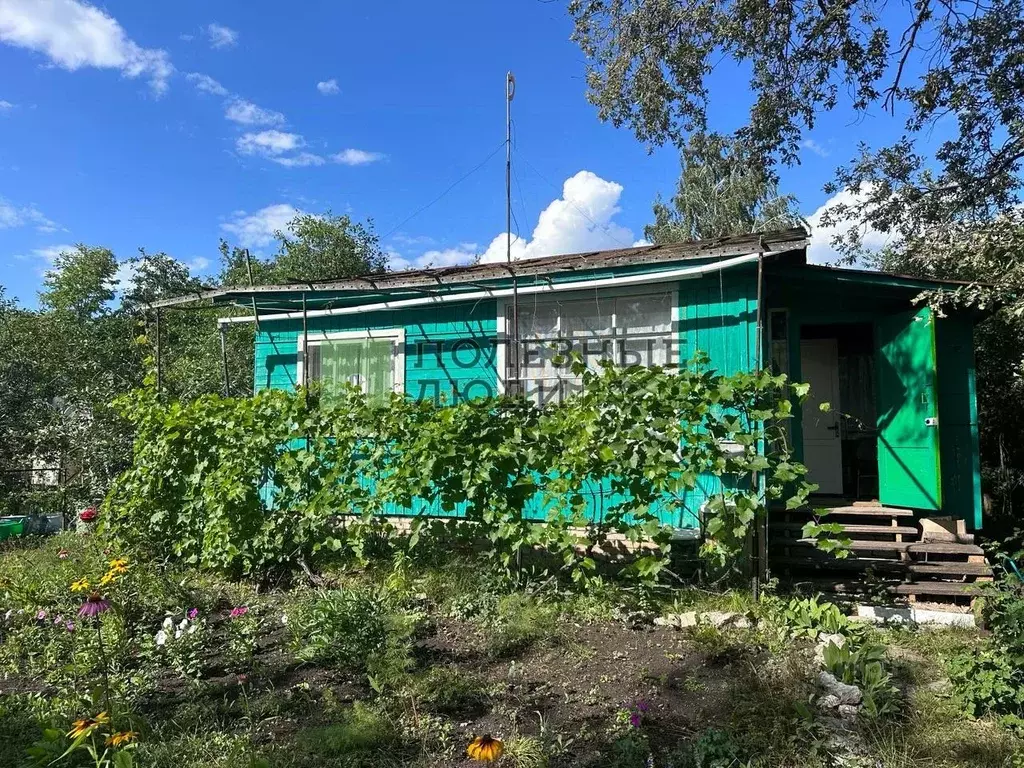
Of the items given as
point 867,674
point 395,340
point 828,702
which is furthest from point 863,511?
point 395,340

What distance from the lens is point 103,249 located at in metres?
17.0

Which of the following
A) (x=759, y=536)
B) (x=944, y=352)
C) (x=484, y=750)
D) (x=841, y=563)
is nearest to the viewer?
(x=484, y=750)

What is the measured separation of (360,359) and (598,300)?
9.46 feet

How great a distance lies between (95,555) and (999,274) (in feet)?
30.4

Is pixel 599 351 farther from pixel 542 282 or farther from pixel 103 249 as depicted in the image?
pixel 103 249

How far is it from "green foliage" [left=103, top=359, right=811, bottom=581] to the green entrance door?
4.65 ft

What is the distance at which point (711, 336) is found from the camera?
5.91 meters

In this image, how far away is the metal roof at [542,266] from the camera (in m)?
5.25

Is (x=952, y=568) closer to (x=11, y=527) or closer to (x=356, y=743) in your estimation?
(x=356, y=743)

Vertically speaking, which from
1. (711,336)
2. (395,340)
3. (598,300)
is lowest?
(711,336)

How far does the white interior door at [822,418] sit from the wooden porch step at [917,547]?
1.36m

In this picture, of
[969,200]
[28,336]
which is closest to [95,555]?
[28,336]

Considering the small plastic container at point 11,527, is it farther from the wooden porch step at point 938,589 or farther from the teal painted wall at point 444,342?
the wooden porch step at point 938,589

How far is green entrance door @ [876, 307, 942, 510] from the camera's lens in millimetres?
5641
